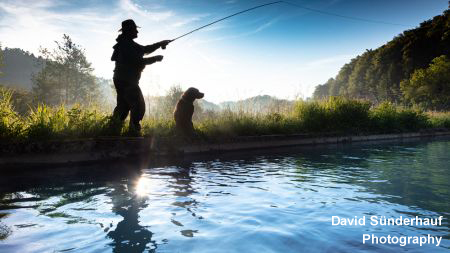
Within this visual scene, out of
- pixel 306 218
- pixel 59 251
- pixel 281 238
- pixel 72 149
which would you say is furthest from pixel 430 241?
pixel 72 149

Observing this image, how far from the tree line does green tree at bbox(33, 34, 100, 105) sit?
148 feet

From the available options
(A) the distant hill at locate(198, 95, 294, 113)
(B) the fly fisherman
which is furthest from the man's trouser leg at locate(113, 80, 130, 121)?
(A) the distant hill at locate(198, 95, 294, 113)

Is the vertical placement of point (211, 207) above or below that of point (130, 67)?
below

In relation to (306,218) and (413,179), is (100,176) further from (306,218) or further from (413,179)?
(413,179)

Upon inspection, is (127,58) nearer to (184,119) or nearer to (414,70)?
(184,119)

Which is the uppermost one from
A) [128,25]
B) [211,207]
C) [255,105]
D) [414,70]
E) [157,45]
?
[414,70]

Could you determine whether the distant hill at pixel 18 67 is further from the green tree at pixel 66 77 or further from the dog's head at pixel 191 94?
the dog's head at pixel 191 94

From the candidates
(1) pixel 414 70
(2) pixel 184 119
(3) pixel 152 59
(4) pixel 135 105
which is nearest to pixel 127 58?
(3) pixel 152 59

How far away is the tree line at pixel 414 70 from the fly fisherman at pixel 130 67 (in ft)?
67.6

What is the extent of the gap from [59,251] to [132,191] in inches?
69.6

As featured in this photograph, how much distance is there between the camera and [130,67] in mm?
6574

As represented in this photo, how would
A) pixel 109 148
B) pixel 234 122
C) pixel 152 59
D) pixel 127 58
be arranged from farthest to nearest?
pixel 234 122 → pixel 152 59 → pixel 127 58 → pixel 109 148

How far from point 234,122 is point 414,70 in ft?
163

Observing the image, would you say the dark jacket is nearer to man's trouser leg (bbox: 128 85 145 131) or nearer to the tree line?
man's trouser leg (bbox: 128 85 145 131)
